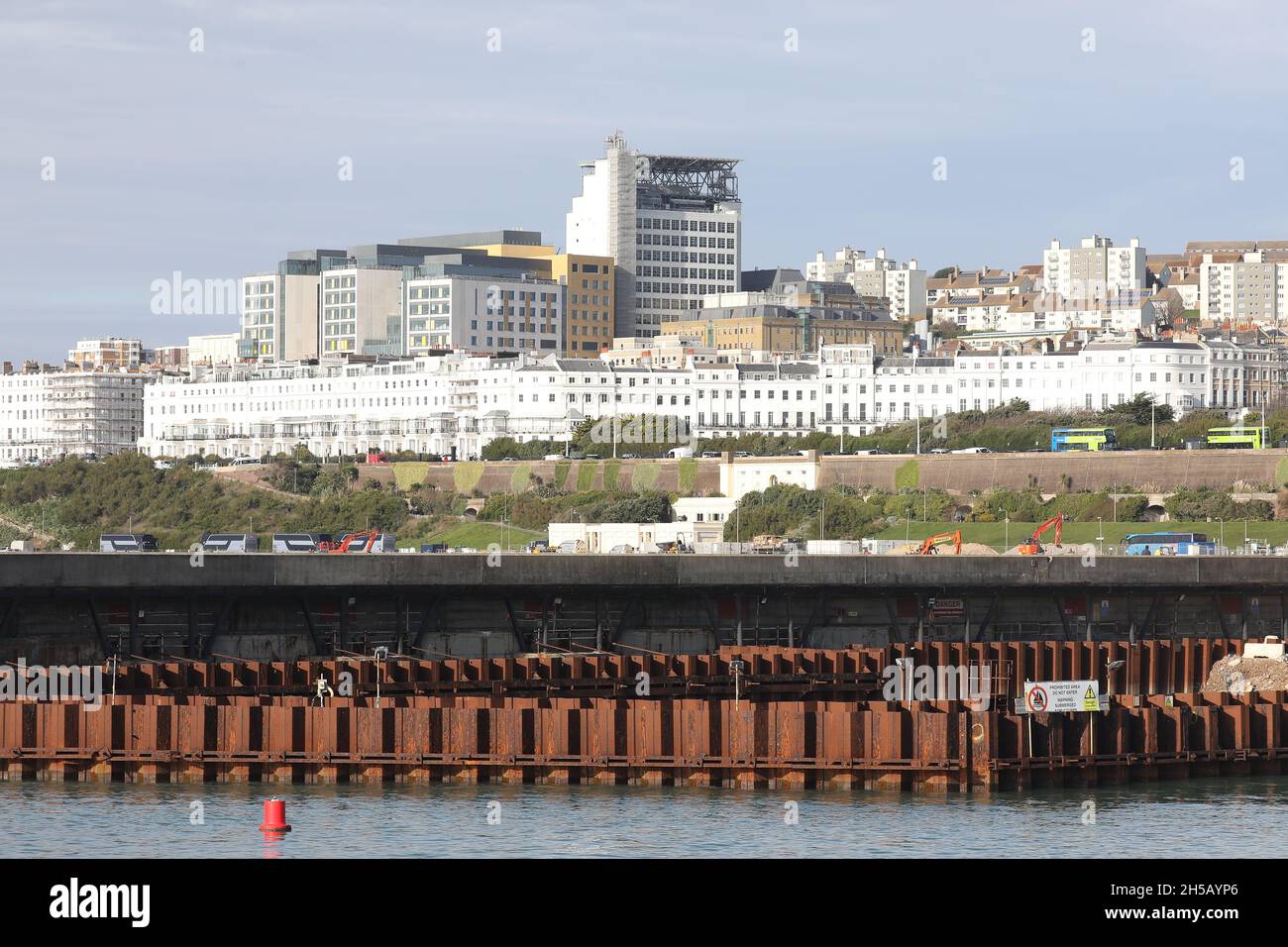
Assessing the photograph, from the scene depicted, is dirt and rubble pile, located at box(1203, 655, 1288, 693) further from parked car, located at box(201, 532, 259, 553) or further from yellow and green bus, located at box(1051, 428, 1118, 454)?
yellow and green bus, located at box(1051, 428, 1118, 454)

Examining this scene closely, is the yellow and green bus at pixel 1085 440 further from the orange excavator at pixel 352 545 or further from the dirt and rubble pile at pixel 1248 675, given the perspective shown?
the dirt and rubble pile at pixel 1248 675

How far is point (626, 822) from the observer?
47812 mm

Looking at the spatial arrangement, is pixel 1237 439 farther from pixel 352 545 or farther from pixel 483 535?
pixel 352 545

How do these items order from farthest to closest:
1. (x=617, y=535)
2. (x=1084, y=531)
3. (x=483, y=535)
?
(x=483, y=535) → (x=1084, y=531) → (x=617, y=535)

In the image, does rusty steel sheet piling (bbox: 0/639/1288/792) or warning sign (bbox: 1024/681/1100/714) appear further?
warning sign (bbox: 1024/681/1100/714)

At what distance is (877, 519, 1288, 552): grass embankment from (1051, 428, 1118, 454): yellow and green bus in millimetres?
28261

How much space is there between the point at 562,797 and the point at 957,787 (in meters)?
8.40

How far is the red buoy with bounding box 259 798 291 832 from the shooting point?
45250 millimetres

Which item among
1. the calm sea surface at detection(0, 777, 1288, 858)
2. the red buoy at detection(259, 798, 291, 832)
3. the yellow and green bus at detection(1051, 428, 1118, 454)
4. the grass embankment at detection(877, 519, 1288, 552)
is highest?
the yellow and green bus at detection(1051, 428, 1118, 454)

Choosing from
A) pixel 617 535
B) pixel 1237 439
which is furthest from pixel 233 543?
pixel 1237 439

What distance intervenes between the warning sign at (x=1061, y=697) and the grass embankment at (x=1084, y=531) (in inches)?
3455

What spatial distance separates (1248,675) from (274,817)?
121 feet

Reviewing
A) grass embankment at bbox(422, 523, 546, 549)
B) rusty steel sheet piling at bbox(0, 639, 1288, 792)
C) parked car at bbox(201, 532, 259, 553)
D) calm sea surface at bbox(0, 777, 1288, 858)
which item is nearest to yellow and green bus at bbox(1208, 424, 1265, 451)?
grass embankment at bbox(422, 523, 546, 549)
